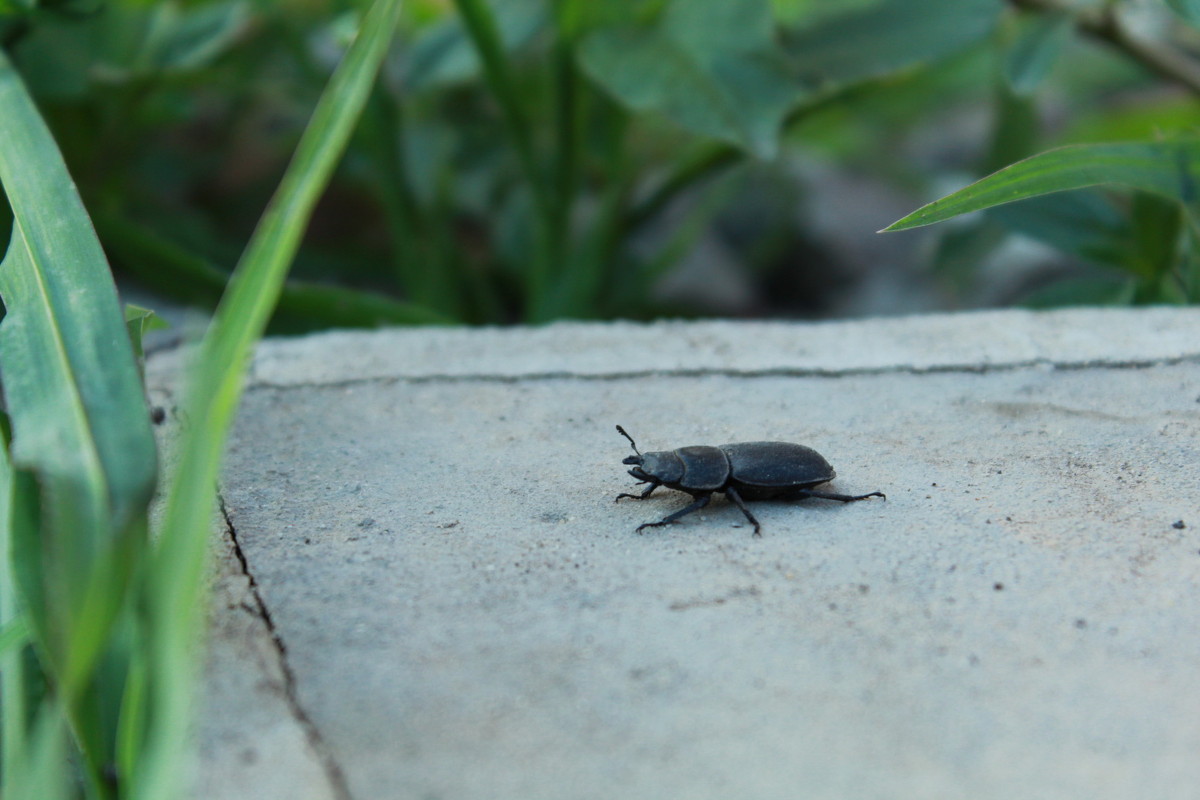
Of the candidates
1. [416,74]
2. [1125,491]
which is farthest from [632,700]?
[416,74]

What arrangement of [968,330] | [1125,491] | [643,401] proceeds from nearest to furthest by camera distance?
[1125,491] < [643,401] < [968,330]

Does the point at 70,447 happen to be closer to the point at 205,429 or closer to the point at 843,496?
the point at 205,429

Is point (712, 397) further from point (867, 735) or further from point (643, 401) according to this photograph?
point (867, 735)

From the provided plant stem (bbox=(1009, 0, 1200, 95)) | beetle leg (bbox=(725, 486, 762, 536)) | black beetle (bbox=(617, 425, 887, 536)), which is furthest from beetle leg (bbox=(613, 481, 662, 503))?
plant stem (bbox=(1009, 0, 1200, 95))

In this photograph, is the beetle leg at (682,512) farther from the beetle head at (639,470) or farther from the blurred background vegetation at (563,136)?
the blurred background vegetation at (563,136)

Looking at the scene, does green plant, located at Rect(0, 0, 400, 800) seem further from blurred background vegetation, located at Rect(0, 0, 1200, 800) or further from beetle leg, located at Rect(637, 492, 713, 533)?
beetle leg, located at Rect(637, 492, 713, 533)

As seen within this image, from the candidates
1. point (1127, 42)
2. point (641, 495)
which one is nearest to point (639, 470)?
point (641, 495)
